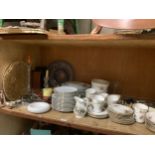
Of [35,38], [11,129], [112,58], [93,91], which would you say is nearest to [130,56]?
[112,58]

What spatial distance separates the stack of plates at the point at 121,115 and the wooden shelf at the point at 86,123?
20 millimetres

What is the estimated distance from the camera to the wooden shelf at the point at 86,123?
0.76 m

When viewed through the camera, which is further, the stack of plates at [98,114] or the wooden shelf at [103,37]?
the stack of plates at [98,114]

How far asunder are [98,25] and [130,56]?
1.49 feet

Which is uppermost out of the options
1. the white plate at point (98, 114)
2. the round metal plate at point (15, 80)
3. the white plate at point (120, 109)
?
the round metal plate at point (15, 80)

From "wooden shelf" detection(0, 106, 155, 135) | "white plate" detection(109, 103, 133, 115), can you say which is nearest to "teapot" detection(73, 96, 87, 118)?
"wooden shelf" detection(0, 106, 155, 135)

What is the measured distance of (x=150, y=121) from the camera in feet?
2.49

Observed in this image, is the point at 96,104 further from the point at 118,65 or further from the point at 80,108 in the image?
the point at 118,65

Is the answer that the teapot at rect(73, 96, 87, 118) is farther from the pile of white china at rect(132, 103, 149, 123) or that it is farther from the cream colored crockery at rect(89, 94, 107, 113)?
the pile of white china at rect(132, 103, 149, 123)

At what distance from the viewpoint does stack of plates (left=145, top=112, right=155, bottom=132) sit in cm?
75

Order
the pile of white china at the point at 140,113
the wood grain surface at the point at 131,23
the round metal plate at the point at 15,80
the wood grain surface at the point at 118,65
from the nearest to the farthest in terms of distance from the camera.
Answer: the wood grain surface at the point at 131,23 < the pile of white china at the point at 140,113 < the round metal plate at the point at 15,80 < the wood grain surface at the point at 118,65

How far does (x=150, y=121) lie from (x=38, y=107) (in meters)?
0.54

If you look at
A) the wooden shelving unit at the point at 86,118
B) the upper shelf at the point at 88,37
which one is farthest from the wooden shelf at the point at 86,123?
the upper shelf at the point at 88,37

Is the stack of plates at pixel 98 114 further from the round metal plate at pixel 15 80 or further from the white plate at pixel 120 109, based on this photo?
the round metal plate at pixel 15 80
